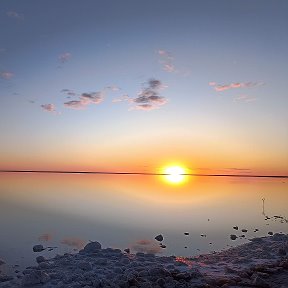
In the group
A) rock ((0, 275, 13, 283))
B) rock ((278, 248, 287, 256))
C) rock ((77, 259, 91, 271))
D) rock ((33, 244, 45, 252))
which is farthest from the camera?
rock ((33, 244, 45, 252))

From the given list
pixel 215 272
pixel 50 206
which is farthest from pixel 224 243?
pixel 50 206

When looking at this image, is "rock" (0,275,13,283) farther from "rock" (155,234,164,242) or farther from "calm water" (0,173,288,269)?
"rock" (155,234,164,242)

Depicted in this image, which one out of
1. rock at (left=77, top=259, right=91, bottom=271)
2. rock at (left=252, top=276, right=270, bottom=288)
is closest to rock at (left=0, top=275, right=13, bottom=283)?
rock at (left=77, top=259, right=91, bottom=271)

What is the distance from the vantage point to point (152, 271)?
10062 mm

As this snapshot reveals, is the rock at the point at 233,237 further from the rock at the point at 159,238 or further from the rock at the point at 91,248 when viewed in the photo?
the rock at the point at 91,248

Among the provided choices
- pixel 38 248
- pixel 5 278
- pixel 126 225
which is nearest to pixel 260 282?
pixel 5 278

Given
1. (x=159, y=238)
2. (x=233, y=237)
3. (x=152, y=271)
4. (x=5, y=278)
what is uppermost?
(x=233, y=237)

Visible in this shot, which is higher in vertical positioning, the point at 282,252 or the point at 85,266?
the point at 282,252

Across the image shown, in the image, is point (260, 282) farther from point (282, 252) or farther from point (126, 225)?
point (126, 225)

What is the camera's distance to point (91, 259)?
11922mm

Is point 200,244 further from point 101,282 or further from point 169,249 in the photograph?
point 101,282

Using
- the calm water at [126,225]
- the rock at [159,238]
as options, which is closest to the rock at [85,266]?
the calm water at [126,225]

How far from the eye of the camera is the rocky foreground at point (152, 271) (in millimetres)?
9508

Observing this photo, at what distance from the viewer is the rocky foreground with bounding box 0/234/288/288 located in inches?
374
